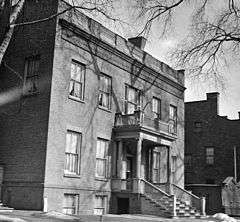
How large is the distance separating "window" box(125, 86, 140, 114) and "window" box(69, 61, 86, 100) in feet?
15.0

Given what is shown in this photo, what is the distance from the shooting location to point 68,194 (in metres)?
22.2

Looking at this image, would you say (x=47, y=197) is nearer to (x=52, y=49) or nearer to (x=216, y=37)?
(x=52, y=49)

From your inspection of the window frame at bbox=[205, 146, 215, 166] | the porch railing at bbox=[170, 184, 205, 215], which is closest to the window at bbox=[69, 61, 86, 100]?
the porch railing at bbox=[170, 184, 205, 215]

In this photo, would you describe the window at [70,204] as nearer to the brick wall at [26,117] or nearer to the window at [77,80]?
the brick wall at [26,117]

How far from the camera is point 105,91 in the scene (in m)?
26.0

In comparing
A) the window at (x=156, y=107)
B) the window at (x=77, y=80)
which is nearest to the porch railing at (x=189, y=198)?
the window at (x=156, y=107)

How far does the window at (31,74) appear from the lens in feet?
74.0

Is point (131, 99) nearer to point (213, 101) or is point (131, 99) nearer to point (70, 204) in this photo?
point (70, 204)

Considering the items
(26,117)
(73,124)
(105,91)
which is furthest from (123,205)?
(26,117)

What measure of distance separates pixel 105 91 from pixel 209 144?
891 inches

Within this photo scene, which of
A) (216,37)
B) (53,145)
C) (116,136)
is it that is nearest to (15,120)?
(53,145)

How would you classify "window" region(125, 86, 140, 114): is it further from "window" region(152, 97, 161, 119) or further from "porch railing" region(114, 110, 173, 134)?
"window" region(152, 97, 161, 119)

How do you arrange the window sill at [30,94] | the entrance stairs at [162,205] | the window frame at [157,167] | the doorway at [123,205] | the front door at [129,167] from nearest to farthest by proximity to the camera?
the window sill at [30,94]
the entrance stairs at [162,205]
the doorway at [123,205]
the front door at [129,167]
the window frame at [157,167]

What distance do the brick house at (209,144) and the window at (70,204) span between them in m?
24.0
